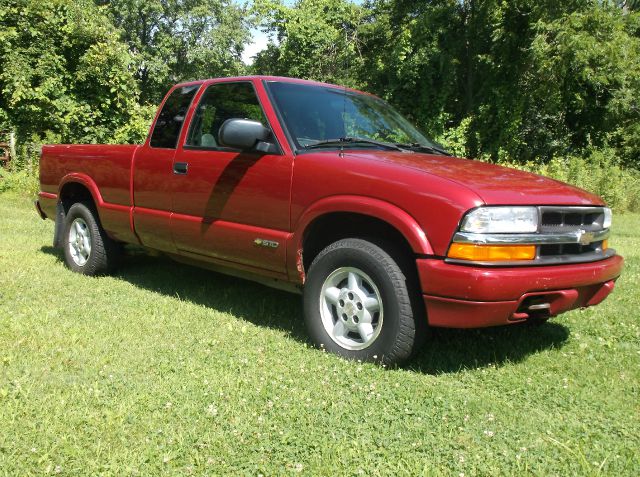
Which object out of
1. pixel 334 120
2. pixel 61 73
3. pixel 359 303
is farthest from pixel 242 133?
pixel 61 73

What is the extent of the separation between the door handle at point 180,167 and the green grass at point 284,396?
1105mm

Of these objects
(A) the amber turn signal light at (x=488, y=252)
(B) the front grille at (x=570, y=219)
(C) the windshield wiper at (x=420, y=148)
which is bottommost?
(A) the amber turn signal light at (x=488, y=252)

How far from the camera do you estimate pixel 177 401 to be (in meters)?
3.09

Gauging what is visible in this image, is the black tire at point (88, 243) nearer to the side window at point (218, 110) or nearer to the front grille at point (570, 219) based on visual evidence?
the side window at point (218, 110)

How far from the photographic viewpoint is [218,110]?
4.69m

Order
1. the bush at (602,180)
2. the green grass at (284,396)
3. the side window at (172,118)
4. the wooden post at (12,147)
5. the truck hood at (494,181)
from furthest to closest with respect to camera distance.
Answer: the bush at (602,180)
the wooden post at (12,147)
the side window at (172,118)
the truck hood at (494,181)
the green grass at (284,396)

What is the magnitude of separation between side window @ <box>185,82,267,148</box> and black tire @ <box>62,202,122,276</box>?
1672 millimetres

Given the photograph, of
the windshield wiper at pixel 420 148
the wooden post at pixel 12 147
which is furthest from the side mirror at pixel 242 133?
the wooden post at pixel 12 147

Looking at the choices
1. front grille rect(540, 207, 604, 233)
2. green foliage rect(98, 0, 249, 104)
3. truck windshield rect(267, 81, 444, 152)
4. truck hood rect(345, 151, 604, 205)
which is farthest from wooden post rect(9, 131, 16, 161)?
green foliage rect(98, 0, 249, 104)

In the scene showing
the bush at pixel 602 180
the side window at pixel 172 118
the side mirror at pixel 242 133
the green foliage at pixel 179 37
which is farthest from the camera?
the green foliage at pixel 179 37

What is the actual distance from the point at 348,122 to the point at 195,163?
122 centimetres

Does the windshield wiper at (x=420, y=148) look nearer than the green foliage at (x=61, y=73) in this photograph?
Yes

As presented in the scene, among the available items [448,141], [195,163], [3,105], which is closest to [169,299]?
[195,163]

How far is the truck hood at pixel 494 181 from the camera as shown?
3234 millimetres
